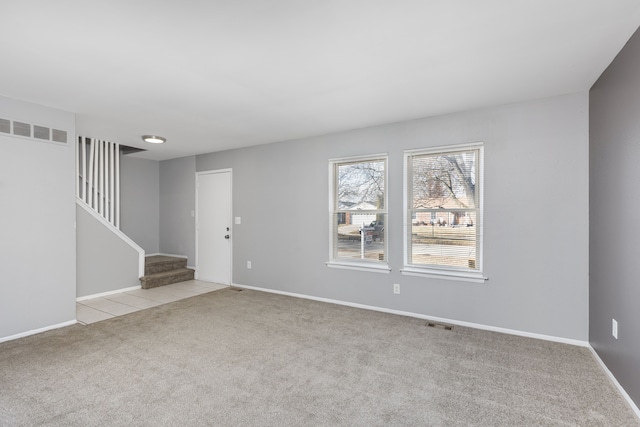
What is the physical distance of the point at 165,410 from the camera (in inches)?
82.4

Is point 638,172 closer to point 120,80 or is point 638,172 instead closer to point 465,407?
point 465,407

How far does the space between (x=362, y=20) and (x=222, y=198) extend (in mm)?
4504

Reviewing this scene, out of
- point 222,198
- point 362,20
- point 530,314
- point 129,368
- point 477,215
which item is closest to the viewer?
point 362,20

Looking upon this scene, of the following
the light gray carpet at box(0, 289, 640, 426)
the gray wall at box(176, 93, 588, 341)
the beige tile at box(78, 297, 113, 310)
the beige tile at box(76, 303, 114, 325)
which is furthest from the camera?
the beige tile at box(78, 297, 113, 310)

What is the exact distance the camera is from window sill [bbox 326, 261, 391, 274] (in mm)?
Answer: 4148

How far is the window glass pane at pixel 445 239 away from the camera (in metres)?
3.66

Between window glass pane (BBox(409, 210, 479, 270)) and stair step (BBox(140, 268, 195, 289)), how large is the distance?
4.24 m

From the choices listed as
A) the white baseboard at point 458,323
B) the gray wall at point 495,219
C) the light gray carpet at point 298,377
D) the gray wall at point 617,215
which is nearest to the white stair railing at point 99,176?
the light gray carpet at point 298,377

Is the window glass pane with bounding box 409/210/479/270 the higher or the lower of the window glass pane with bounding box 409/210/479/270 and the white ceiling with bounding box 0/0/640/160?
the lower

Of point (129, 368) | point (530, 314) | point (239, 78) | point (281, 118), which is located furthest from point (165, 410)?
A: point (530, 314)

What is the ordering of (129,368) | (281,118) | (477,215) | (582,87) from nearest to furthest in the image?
1. (129,368)
2. (582,87)
3. (477,215)
4. (281,118)

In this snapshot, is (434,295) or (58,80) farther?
(434,295)

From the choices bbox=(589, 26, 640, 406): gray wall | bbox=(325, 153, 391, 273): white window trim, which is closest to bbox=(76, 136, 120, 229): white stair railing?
bbox=(325, 153, 391, 273): white window trim

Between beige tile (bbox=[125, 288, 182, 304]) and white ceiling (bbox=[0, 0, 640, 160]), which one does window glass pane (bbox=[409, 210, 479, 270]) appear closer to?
white ceiling (bbox=[0, 0, 640, 160])
